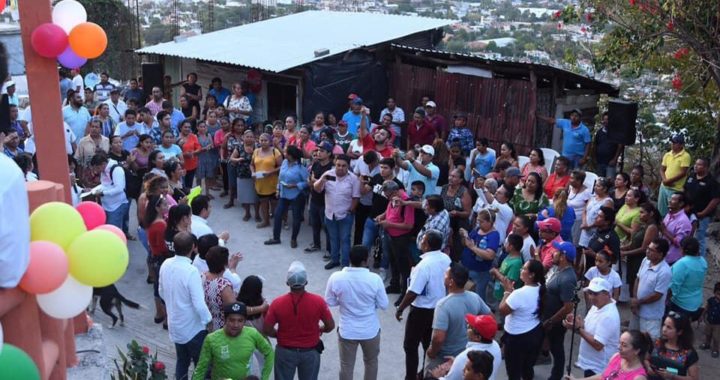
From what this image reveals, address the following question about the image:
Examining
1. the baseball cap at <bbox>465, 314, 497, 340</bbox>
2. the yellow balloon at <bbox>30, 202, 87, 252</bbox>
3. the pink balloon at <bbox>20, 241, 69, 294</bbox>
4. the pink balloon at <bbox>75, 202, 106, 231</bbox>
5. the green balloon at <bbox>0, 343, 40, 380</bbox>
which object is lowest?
the baseball cap at <bbox>465, 314, 497, 340</bbox>

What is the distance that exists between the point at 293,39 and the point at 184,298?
1014 cm

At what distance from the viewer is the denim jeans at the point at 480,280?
7730 mm

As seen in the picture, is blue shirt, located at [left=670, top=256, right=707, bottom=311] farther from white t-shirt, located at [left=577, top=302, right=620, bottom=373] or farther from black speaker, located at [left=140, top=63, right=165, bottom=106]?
black speaker, located at [left=140, top=63, right=165, bottom=106]

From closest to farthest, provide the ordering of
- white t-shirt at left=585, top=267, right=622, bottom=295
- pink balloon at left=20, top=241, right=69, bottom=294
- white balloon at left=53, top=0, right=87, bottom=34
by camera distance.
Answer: pink balloon at left=20, top=241, right=69, bottom=294
white balloon at left=53, top=0, right=87, bottom=34
white t-shirt at left=585, top=267, right=622, bottom=295

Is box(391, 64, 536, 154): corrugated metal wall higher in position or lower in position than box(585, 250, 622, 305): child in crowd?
higher

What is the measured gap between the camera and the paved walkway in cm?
720

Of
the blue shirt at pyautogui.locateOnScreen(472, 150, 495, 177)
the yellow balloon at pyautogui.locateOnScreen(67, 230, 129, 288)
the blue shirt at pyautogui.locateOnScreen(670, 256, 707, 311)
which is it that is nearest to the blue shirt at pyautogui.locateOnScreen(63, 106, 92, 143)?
the blue shirt at pyautogui.locateOnScreen(472, 150, 495, 177)

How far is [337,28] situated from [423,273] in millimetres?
10562

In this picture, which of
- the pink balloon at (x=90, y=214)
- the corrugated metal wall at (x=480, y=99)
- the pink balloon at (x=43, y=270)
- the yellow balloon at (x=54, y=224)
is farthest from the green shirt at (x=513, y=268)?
the corrugated metal wall at (x=480, y=99)

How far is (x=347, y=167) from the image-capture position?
29.9 ft

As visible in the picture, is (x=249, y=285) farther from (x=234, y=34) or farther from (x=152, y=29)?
(x=152, y=29)

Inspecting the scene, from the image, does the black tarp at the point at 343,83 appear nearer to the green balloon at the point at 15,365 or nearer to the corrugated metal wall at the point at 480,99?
the corrugated metal wall at the point at 480,99

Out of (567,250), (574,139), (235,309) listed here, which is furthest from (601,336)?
(574,139)

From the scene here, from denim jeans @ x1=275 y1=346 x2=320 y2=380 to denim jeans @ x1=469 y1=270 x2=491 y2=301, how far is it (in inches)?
94.7
